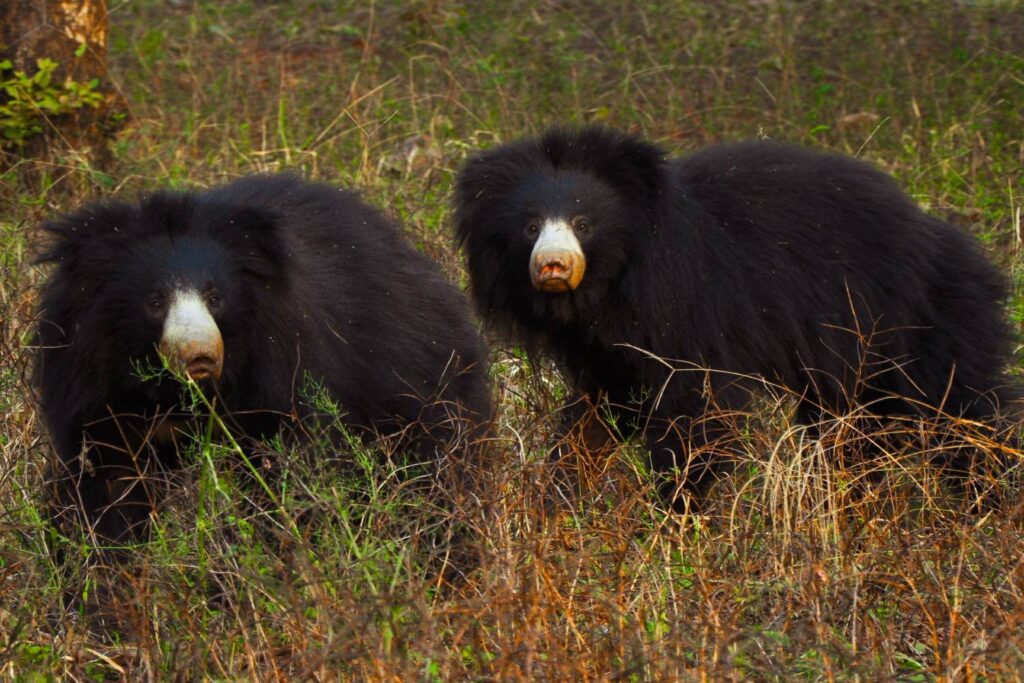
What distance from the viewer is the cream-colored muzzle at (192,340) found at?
3.88 meters

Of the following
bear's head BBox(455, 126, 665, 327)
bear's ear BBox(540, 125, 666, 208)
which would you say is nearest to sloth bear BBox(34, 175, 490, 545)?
bear's head BBox(455, 126, 665, 327)

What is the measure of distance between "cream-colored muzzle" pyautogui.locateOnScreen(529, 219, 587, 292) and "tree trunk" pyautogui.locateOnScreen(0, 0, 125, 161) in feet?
10.6

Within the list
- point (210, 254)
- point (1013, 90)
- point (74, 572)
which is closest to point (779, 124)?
point (1013, 90)

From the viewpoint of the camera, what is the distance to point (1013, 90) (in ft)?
28.5

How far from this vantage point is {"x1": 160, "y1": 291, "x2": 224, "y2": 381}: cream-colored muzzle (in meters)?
3.88

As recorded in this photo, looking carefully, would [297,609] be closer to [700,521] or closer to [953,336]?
[700,521]

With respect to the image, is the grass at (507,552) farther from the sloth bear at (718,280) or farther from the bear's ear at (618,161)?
the bear's ear at (618,161)

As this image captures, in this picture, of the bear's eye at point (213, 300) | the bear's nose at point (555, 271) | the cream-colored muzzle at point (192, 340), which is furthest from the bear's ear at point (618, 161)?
the cream-colored muzzle at point (192, 340)

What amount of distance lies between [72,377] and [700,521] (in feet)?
5.44

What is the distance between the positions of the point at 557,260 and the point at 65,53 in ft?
12.0

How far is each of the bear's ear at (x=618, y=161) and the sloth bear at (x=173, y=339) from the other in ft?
2.95

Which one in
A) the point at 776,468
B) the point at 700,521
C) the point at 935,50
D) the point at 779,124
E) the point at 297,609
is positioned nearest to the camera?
the point at 297,609

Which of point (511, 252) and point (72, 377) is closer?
point (72, 377)

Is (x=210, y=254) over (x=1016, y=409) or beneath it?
over
